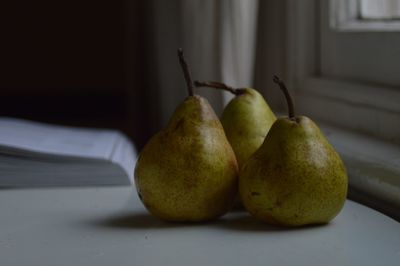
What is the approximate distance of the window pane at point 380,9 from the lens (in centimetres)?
94

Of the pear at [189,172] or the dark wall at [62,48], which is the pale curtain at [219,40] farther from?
the dark wall at [62,48]

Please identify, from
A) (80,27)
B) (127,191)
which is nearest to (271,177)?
(127,191)

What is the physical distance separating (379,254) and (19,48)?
210cm

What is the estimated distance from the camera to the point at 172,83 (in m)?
1.29

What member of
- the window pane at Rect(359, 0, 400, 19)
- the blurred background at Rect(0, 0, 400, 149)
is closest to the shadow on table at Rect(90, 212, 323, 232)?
the blurred background at Rect(0, 0, 400, 149)

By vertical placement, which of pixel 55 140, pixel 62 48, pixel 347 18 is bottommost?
pixel 62 48

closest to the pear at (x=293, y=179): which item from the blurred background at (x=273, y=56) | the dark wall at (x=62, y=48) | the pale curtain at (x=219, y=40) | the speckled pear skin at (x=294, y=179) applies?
the speckled pear skin at (x=294, y=179)

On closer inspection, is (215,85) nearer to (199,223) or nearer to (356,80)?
(199,223)

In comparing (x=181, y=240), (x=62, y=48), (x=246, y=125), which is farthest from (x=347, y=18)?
(x=62, y=48)

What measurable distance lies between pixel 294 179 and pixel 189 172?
8 cm

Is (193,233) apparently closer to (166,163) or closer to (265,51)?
(166,163)

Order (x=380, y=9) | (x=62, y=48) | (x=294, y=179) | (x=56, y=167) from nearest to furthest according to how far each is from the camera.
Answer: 1. (x=294, y=179)
2. (x=56, y=167)
3. (x=380, y=9)
4. (x=62, y=48)

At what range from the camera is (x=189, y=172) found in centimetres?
61

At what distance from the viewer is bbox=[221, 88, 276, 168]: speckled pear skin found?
0.67m
